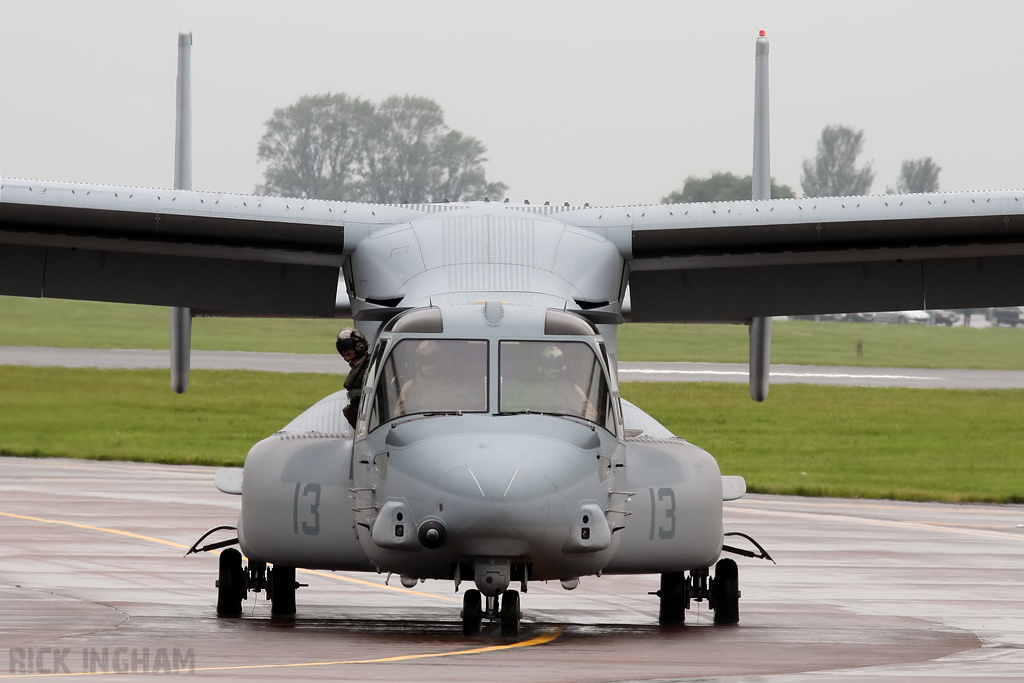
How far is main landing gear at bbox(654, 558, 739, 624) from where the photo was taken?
504 inches

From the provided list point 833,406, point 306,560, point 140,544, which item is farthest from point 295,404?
point 306,560

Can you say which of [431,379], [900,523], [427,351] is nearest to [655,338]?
[900,523]

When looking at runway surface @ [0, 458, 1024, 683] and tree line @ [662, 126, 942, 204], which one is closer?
runway surface @ [0, 458, 1024, 683]

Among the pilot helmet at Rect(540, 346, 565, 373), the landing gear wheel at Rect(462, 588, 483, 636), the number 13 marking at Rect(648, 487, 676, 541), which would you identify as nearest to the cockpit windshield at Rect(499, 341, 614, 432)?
the pilot helmet at Rect(540, 346, 565, 373)

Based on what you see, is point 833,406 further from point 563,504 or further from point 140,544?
point 563,504

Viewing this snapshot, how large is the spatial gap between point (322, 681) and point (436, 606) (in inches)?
211

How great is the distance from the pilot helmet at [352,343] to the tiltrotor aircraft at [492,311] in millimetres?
116


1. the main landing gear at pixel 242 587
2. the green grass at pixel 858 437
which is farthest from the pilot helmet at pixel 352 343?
the green grass at pixel 858 437

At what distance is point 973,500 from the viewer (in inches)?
1093

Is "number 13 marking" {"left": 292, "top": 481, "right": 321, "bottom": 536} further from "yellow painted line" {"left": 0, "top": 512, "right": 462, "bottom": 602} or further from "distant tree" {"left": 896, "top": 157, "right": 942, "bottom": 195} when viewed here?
"distant tree" {"left": 896, "top": 157, "right": 942, "bottom": 195}

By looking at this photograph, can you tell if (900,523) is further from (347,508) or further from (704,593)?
(347,508)

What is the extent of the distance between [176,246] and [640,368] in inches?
1835

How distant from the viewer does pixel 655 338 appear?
73.6m

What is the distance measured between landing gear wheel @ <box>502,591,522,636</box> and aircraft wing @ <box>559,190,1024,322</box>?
153 inches
